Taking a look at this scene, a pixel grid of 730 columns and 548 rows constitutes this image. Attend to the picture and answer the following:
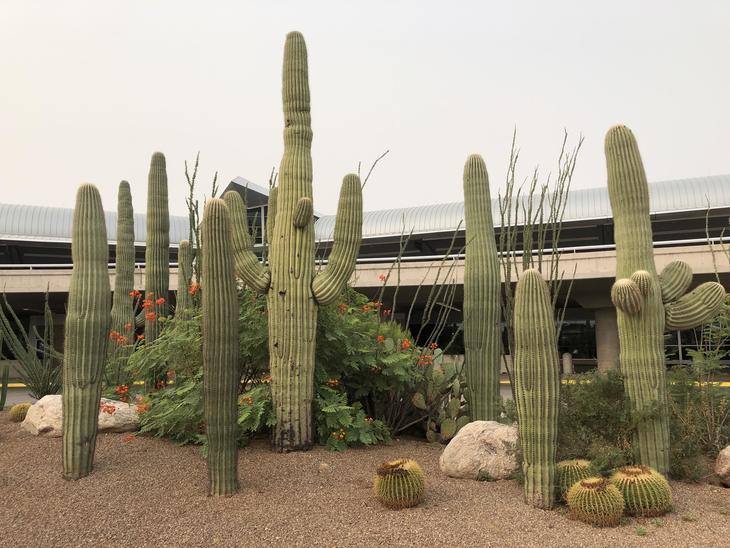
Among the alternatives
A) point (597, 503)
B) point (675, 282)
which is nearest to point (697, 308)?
point (675, 282)

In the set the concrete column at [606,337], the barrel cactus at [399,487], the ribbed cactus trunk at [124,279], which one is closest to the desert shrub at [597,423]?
the barrel cactus at [399,487]

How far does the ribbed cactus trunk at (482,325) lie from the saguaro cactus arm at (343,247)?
1.50 m

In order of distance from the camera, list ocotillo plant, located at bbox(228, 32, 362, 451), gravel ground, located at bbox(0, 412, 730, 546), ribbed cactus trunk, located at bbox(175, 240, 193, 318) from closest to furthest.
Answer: gravel ground, located at bbox(0, 412, 730, 546)
ocotillo plant, located at bbox(228, 32, 362, 451)
ribbed cactus trunk, located at bbox(175, 240, 193, 318)

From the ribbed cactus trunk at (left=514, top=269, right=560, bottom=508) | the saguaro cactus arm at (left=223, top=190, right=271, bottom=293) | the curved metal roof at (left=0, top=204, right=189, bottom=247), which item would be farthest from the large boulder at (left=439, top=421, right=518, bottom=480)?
the curved metal roof at (left=0, top=204, right=189, bottom=247)

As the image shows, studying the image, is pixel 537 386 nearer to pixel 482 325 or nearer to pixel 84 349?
pixel 482 325

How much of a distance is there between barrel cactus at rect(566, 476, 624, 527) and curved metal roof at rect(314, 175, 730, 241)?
15.2 meters

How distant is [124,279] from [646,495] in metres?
7.84

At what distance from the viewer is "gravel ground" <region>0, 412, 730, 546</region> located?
13.9 feet

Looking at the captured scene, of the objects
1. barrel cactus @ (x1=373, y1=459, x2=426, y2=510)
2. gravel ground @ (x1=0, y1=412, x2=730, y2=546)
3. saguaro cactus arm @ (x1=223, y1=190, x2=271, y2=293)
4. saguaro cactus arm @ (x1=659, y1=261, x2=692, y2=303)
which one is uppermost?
saguaro cactus arm @ (x1=223, y1=190, x2=271, y2=293)

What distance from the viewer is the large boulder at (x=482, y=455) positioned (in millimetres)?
5609

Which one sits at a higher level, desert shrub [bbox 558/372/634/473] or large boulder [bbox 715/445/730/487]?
desert shrub [bbox 558/372/634/473]

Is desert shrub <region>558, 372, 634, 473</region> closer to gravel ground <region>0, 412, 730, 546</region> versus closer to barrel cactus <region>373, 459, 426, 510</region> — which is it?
gravel ground <region>0, 412, 730, 546</region>

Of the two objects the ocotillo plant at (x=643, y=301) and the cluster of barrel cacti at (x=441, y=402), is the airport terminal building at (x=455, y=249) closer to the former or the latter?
the cluster of barrel cacti at (x=441, y=402)

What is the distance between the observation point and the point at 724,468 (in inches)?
215
